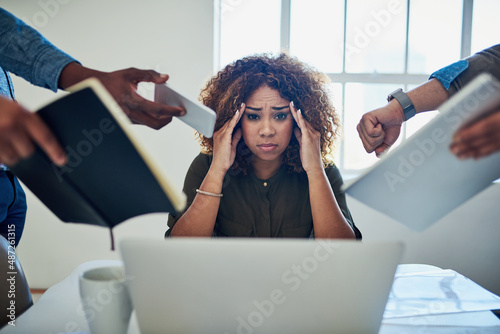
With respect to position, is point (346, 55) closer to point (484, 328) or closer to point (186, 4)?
point (186, 4)

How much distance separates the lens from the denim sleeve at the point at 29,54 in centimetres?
90

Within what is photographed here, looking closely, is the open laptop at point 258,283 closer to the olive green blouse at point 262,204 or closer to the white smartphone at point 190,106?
the white smartphone at point 190,106

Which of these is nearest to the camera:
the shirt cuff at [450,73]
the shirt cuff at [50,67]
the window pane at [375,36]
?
the shirt cuff at [50,67]

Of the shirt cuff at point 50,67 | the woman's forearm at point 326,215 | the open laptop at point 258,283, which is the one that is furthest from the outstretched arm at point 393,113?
the shirt cuff at point 50,67

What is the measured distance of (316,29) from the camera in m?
2.95

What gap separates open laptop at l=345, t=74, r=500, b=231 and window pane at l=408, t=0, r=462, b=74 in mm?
2559

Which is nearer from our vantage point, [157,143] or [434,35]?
[157,143]

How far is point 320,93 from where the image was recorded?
162cm

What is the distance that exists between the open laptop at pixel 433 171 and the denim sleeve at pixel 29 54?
0.71 m

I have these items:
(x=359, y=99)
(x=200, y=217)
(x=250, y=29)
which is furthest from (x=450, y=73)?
(x=250, y=29)

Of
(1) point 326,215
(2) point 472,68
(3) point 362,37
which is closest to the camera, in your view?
(2) point 472,68

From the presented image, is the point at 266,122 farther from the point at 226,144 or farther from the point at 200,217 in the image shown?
the point at 200,217

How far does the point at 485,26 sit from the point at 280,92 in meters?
2.41

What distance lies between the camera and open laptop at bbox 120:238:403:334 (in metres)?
0.54
